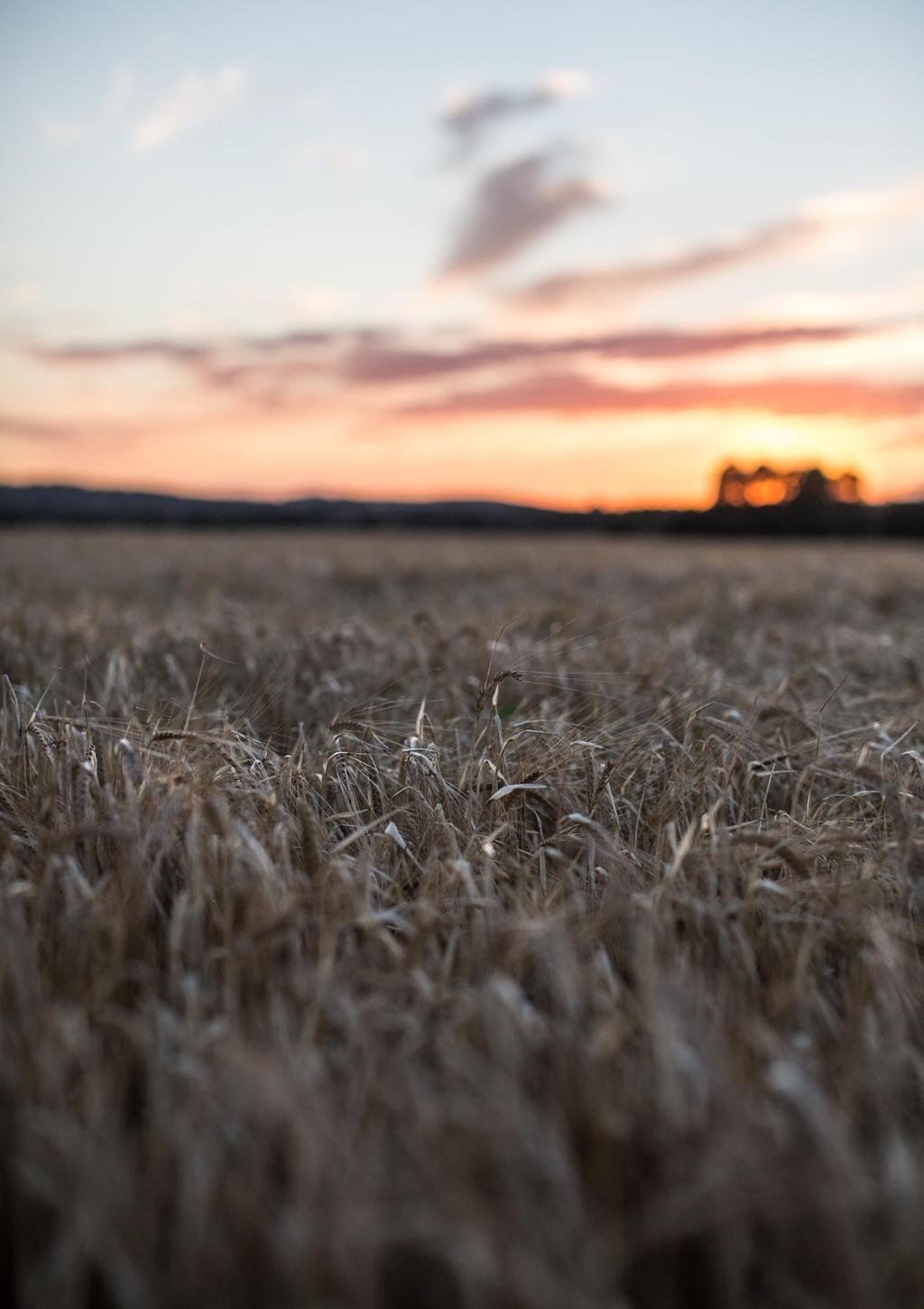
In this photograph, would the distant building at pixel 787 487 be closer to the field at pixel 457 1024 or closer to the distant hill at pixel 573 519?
the distant hill at pixel 573 519

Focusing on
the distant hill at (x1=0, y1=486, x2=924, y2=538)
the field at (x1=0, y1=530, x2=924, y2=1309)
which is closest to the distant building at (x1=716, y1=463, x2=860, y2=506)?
the distant hill at (x1=0, y1=486, x2=924, y2=538)

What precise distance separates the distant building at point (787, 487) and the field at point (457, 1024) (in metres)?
59.9

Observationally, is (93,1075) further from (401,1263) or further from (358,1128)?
(401,1263)

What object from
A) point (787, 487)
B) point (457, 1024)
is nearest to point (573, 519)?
point (787, 487)

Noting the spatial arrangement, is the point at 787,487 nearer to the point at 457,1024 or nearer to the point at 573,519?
the point at 573,519

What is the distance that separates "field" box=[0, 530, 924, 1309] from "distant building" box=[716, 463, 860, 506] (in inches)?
2357

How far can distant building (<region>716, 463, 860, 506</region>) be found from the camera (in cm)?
5956

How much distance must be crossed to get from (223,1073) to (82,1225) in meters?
0.25

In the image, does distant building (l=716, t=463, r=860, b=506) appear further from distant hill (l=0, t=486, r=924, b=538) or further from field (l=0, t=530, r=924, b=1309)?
field (l=0, t=530, r=924, b=1309)

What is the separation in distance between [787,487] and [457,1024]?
216 ft

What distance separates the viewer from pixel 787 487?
61.8m

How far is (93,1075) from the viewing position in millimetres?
1228

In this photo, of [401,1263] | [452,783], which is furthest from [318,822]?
[401,1263]

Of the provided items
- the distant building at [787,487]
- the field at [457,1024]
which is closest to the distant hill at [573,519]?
the distant building at [787,487]
